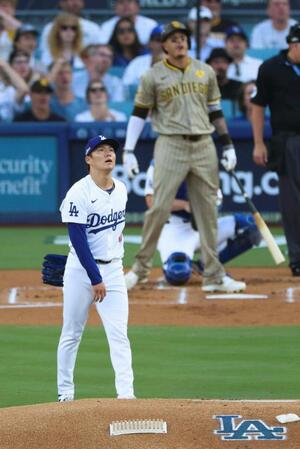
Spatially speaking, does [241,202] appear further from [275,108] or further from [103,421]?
[103,421]

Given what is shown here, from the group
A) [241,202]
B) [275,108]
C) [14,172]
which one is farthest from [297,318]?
[14,172]

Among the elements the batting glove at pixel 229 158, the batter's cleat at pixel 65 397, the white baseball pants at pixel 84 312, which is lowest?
the batter's cleat at pixel 65 397

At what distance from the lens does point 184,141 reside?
1078 centimetres

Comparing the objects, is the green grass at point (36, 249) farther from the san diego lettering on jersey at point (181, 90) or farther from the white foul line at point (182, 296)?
the san diego lettering on jersey at point (181, 90)

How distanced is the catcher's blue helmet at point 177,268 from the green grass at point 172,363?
1935 millimetres

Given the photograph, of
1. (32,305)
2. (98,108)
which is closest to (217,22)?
(98,108)

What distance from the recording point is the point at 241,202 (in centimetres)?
1553

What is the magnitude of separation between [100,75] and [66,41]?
2.83 ft

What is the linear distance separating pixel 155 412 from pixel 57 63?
36.8ft

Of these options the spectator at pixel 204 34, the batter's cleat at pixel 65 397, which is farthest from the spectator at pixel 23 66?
the batter's cleat at pixel 65 397

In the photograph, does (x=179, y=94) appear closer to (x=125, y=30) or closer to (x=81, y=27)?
(x=125, y=30)

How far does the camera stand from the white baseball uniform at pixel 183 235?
11.6 meters

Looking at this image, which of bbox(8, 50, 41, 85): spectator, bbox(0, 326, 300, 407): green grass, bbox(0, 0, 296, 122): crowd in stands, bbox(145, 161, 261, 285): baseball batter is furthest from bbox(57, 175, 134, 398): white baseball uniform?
bbox(8, 50, 41, 85): spectator

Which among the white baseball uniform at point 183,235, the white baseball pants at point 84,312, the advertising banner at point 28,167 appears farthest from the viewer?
the advertising banner at point 28,167
